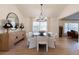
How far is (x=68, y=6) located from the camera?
2.27 m

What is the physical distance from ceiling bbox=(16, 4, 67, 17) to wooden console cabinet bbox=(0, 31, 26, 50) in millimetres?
437

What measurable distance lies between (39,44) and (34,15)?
25.9 inches

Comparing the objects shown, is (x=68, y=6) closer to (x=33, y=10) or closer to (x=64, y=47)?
(x=33, y=10)

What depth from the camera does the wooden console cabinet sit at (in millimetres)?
2432

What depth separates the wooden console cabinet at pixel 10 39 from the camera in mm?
2432

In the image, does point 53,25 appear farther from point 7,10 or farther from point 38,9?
Answer: point 7,10

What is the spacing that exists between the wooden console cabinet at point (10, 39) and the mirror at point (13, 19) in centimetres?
19

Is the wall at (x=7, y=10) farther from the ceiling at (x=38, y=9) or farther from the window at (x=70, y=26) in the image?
the window at (x=70, y=26)

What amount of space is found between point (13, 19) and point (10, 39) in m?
0.44

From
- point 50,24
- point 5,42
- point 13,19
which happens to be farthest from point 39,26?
point 5,42

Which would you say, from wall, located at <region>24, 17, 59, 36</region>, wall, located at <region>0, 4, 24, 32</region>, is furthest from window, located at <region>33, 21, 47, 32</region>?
wall, located at <region>0, 4, 24, 32</region>
